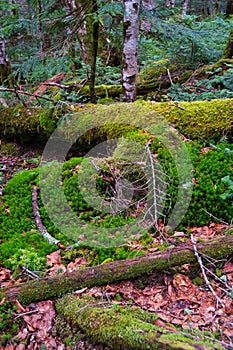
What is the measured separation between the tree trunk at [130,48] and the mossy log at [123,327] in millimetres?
4656

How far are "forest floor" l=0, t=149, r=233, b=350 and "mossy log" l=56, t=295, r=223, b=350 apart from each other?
10 cm

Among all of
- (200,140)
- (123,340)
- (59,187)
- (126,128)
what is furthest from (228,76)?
(123,340)

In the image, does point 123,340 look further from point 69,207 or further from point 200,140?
point 200,140

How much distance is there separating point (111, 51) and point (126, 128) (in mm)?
7130

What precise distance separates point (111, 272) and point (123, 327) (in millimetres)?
708

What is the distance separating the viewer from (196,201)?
13.7 ft

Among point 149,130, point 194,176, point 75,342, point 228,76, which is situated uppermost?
point 228,76

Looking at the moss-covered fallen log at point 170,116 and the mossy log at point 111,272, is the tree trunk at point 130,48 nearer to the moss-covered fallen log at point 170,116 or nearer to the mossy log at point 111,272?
the moss-covered fallen log at point 170,116

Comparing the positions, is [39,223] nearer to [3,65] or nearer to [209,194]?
[209,194]

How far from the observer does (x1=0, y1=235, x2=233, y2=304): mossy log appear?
3.16 metres

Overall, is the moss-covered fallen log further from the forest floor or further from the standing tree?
the standing tree

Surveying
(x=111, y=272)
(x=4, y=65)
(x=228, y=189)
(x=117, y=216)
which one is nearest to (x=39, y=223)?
(x=117, y=216)

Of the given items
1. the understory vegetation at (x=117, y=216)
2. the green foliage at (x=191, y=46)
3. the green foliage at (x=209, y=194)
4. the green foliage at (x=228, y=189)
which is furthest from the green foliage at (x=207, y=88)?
the green foliage at (x=228, y=189)

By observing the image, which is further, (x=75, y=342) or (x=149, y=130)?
(x=149, y=130)
